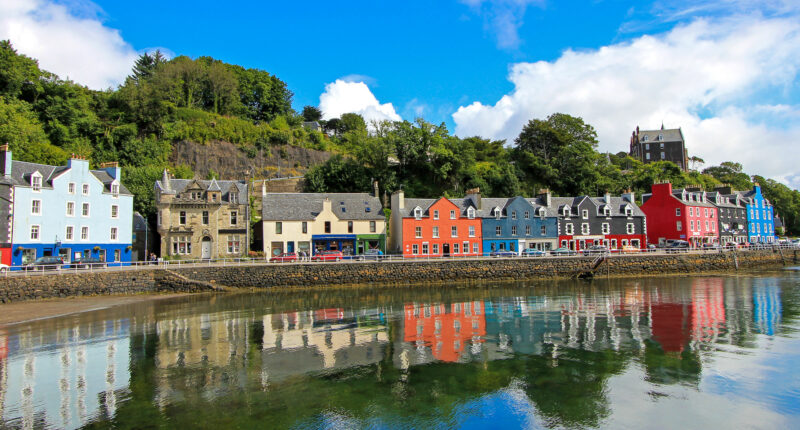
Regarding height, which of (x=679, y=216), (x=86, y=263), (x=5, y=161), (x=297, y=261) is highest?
(x=5, y=161)

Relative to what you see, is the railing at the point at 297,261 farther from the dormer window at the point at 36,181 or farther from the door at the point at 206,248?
the dormer window at the point at 36,181

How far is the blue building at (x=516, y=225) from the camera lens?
49.4m

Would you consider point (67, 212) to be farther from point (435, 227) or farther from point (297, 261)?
point (435, 227)

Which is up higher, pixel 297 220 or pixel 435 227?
pixel 297 220

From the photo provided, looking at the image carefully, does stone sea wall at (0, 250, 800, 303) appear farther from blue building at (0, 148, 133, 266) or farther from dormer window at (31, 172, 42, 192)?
dormer window at (31, 172, 42, 192)

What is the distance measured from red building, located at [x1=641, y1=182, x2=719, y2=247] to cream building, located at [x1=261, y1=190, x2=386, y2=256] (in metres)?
36.4

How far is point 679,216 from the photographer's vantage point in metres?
56.8

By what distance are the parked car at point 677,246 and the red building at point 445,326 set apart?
1277 inches

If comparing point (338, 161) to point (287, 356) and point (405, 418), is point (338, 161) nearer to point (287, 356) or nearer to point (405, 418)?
point (287, 356)

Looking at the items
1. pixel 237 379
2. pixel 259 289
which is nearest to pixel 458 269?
pixel 259 289

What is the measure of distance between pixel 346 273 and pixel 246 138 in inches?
1338

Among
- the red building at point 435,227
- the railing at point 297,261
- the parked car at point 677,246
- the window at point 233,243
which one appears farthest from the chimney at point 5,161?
the parked car at point 677,246

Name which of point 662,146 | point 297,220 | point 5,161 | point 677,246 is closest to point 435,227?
point 297,220

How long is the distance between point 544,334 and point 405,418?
10111mm
